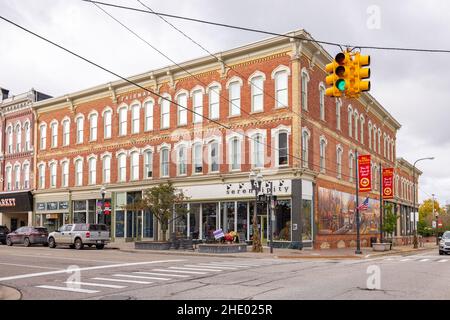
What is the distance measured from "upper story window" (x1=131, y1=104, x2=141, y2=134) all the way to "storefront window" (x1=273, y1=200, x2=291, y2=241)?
48.5 ft

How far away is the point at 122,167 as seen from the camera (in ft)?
137

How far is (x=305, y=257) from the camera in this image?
25688 millimetres

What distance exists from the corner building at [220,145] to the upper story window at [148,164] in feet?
0.26

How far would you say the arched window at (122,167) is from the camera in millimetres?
41562

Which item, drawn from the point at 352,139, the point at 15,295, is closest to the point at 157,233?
the point at 352,139

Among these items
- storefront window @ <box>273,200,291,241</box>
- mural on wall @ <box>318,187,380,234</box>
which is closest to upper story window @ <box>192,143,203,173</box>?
storefront window @ <box>273,200,291,241</box>

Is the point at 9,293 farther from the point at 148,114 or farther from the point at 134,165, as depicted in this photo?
the point at 134,165

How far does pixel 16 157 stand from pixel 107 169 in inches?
519

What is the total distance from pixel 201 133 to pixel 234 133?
9.83 ft

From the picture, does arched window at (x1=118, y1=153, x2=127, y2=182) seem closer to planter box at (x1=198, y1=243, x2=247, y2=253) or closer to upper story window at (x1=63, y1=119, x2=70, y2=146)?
upper story window at (x1=63, y1=119, x2=70, y2=146)

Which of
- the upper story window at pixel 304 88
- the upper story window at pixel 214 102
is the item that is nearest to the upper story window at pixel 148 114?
the upper story window at pixel 214 102

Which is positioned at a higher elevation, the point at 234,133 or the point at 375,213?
the point at 234,133

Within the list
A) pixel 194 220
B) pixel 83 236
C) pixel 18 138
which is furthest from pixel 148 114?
pixel 18 138
